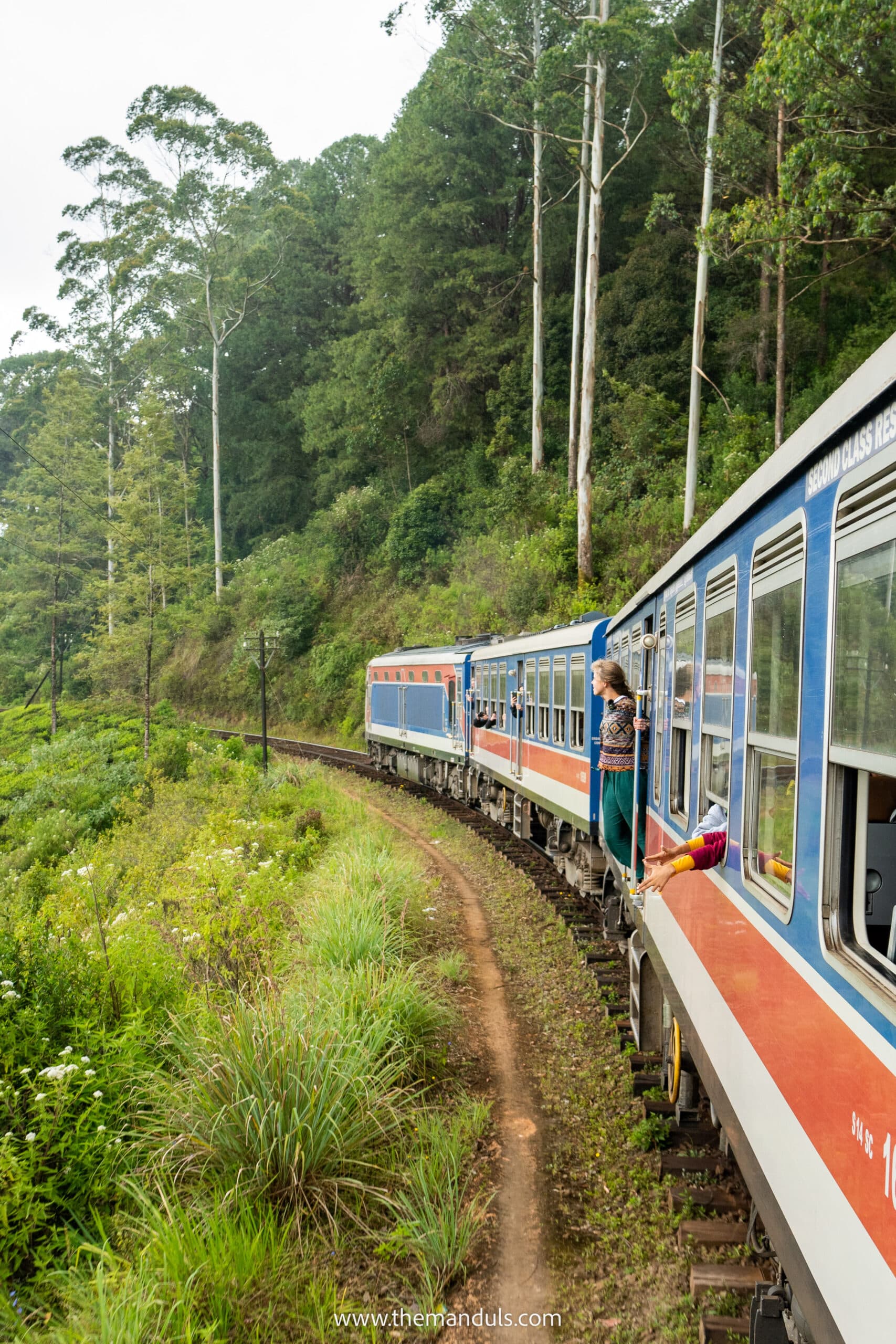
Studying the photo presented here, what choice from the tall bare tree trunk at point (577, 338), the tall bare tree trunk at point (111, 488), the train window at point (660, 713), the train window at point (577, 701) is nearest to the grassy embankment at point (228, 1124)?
the train window at point (660, 713)

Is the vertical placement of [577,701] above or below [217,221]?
below

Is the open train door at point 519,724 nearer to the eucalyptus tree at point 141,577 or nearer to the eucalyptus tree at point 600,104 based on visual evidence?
the eucalyptus tree at point 600,104

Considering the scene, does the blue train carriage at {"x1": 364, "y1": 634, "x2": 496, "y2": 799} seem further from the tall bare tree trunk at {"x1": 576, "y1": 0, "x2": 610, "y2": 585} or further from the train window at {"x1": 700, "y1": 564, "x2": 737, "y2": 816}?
the train window at {"x1": 700, "y1": 564, "x2": 737, "y2": 816}

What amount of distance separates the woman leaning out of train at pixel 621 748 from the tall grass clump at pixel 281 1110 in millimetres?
2505

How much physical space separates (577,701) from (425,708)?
11764mm

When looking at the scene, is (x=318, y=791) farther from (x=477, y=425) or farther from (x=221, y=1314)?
(x=477, y=425)

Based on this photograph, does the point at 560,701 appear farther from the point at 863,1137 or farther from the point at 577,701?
the point at 863,1137

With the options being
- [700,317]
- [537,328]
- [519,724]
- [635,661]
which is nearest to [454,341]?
[537,328]

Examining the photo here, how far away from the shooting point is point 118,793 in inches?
816

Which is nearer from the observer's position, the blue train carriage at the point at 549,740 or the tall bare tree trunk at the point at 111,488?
the blue train carriage at the point at 549,740

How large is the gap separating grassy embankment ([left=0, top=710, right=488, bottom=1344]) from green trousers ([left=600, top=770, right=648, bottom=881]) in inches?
70.2

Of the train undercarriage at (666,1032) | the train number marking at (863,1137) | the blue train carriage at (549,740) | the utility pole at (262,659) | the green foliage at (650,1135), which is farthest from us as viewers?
the utility pole at (262,659)

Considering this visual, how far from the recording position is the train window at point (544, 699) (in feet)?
39.0

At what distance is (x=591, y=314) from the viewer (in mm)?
22766
